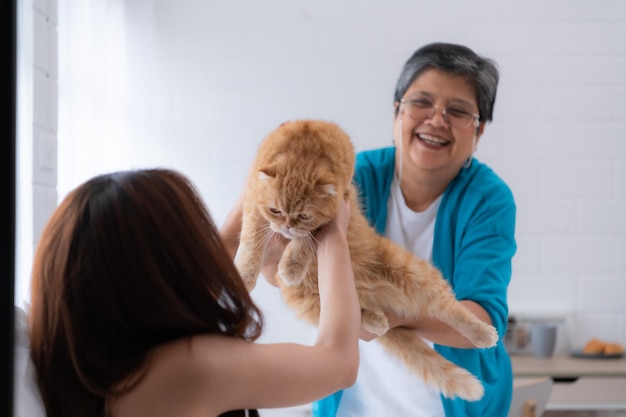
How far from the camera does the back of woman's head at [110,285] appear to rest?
2.96ft

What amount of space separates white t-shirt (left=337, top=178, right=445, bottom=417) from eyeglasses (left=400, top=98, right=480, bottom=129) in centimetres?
17

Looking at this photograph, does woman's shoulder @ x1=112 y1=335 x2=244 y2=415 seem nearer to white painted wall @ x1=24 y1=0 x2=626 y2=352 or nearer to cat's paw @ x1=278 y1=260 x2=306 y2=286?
cat's paw @ x1=278 y1=260 x2=306 y2=286

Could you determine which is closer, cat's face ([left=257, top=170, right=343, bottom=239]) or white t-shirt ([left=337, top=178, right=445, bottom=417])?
cat's face ([left=257, top=170, right=343, bottom=239])

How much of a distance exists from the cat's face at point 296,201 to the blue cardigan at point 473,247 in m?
0.36

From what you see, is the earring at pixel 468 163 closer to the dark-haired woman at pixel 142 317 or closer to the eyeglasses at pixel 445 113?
the eyeglasses at pixel 445 113

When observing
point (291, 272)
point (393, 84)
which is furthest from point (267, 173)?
point (393, 84)

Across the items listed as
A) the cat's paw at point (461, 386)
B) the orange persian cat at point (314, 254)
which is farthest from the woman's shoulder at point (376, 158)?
the cat's paw at point (461, 386)

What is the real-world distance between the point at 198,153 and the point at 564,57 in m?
1.64

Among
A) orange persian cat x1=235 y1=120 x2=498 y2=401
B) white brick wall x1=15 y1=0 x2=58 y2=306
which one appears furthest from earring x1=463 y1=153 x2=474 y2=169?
white brick wall x1=15 y1=0 x2=58 y2=306

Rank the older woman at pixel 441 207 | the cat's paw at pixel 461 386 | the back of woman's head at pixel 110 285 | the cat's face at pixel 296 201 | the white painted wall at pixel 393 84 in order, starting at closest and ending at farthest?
the back of woman's head at pixel 110 285 → the cat's face at pixel 296 201 → the cat's paw at pixel 461 386 → the older woman at pixel 441 207 → the white painted wall at pixel 393 84

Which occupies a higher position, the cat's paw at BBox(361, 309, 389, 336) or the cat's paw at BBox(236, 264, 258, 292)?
the cat's paw at BBox(236, 264, 258, 292)

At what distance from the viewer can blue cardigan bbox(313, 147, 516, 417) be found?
149cm
